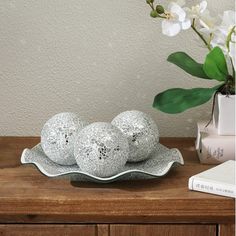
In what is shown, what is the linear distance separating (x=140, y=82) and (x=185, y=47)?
0.43ft

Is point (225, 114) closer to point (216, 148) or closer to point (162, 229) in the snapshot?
point (216, 148)

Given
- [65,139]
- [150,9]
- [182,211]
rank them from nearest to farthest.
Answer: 1. [182,211]
2. [65,139]
3. [150,9]

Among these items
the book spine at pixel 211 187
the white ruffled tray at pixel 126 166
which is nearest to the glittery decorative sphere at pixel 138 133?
the white ruffled tray at pixel 126 166

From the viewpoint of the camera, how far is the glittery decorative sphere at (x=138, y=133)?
1.17 metres

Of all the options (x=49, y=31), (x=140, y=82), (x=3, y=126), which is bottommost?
(x=3, y=126)

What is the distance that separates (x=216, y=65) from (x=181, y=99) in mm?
102

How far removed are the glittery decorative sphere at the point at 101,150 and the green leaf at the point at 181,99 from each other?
189mm

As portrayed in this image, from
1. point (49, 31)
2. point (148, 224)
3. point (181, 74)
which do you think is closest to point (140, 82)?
point (181, 74)

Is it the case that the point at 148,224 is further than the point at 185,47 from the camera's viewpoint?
No

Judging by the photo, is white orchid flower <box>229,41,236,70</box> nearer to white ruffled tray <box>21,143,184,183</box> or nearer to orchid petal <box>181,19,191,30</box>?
orchid petal <box>181,19,191,30</box>

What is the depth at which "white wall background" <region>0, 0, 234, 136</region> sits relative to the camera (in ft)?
4.61

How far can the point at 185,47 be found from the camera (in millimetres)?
1420

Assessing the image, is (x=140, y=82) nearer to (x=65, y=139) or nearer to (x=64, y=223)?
(x=65, y=139)

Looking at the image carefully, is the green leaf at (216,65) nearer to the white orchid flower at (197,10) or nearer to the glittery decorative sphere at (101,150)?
the white orchid flower at (197,10)
